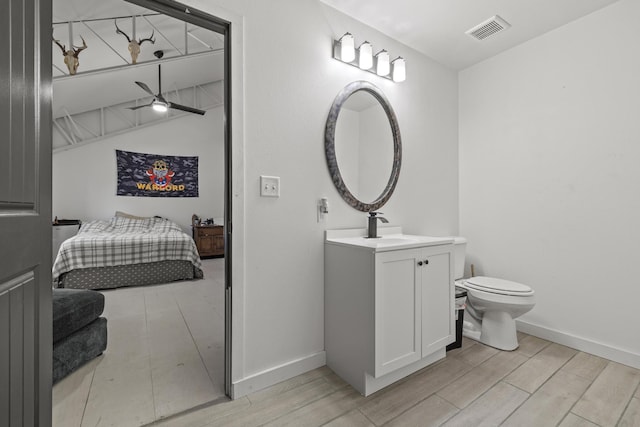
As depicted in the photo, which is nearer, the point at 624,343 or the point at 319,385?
the point at 319,385

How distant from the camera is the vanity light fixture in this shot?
1832 millimetres

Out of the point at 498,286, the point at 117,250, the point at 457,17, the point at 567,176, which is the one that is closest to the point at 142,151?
the point at 117,250

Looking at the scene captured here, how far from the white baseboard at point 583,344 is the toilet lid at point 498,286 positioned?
50cm

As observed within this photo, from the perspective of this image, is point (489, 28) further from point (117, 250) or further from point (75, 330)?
point (117, 250)

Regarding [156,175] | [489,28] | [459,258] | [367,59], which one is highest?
[489,28]

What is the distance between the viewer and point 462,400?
1.46 metres

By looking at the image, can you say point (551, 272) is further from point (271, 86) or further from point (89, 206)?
point (89, 206)

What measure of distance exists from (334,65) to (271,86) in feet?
1.74

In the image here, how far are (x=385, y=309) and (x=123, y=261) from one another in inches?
143

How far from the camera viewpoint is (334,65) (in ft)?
6.15

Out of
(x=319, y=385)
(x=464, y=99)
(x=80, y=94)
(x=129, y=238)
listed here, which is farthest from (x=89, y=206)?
(x=464, y=99)

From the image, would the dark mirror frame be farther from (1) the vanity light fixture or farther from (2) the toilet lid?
(2) the toilet lid

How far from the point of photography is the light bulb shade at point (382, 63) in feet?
6.65

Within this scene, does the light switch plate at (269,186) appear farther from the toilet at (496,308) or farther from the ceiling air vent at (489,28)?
the ceiling air vent at (489,28)
